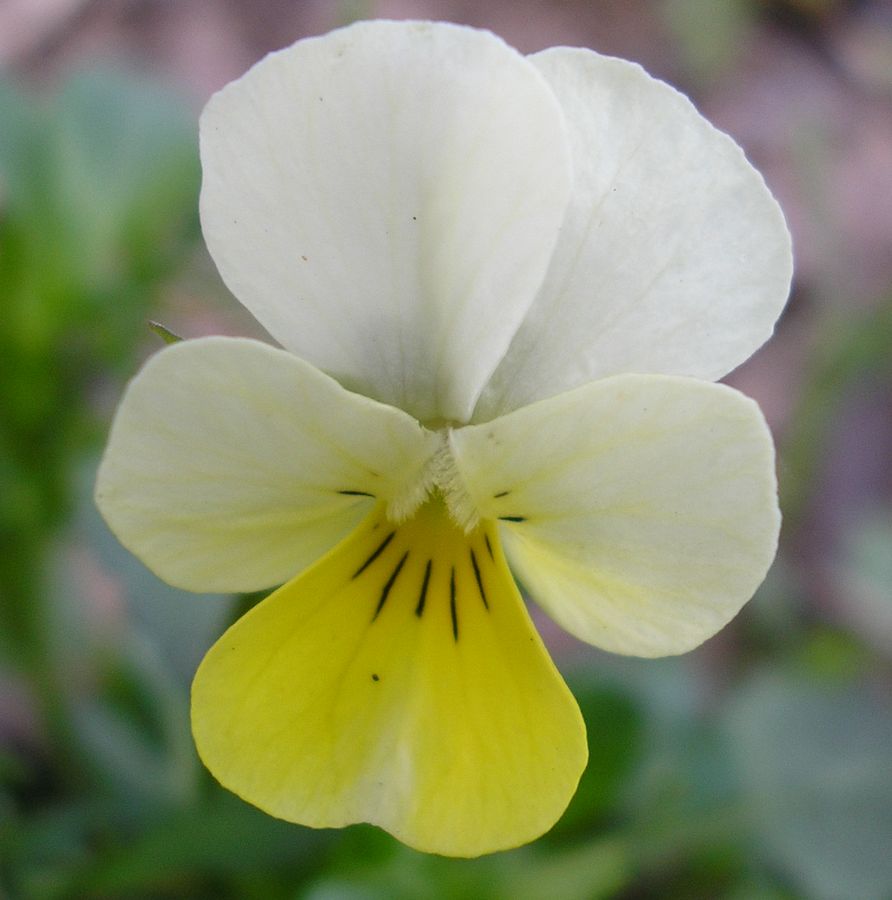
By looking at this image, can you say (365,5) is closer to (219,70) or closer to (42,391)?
(42,391)

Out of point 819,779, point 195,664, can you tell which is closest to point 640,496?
point 195,664

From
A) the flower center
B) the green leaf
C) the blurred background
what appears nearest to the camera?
the flower center

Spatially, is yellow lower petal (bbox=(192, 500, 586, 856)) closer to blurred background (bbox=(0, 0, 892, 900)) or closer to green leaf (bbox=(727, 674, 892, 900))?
blurred background (bbox=(0, 0, 892, 900))

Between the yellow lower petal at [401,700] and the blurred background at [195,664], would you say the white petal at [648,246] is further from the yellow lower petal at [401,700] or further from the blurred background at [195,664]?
the blurred background at [195,664]

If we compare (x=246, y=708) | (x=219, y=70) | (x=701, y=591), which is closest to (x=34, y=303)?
(x=246, y=708)

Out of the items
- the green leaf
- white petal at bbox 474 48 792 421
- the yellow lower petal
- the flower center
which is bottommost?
the green leaf

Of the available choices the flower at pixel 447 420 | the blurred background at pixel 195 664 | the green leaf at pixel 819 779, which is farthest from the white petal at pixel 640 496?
the green leaf at pixel 819 779

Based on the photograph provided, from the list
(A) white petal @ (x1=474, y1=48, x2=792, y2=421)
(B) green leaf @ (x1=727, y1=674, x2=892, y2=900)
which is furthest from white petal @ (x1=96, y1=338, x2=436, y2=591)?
(B) green leaf @ (x1=727, y1=674, x2=892, y2=900)

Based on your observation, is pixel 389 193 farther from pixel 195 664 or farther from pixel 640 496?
pixel 195 664
